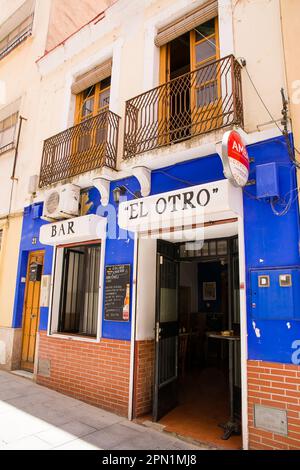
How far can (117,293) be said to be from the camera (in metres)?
5.54

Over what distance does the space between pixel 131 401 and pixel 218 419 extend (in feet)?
4.42

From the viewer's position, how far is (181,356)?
291 inches

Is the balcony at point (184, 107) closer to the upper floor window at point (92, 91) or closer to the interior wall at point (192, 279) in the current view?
the upper floor window at point (92, 91)

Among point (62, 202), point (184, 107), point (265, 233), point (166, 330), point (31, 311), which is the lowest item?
point (166, 330)

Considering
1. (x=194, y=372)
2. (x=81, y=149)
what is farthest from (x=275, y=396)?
(x=81, y=149)

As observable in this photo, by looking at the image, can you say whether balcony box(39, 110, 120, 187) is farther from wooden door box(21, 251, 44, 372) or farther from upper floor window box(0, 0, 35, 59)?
upper floor window box(0, 0, 35, 59)

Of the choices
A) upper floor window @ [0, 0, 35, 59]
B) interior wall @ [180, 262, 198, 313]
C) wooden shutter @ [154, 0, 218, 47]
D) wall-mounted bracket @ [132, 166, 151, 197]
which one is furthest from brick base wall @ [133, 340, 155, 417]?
upper floor window @ [0, 0, 35, 59]

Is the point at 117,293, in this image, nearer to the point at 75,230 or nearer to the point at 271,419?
the point at 75,230

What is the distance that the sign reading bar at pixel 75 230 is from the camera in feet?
19.2

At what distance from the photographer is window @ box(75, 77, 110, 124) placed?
7.24 metres

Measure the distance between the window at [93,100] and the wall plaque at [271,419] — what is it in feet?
20.4

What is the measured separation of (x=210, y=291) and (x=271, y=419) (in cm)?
705

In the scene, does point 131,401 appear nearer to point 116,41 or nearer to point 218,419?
point 218,419
